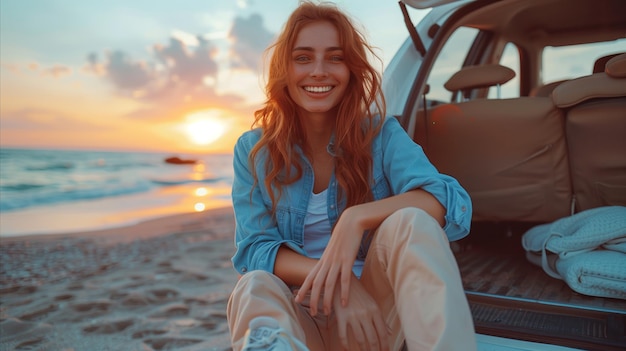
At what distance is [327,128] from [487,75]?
3.95 feet

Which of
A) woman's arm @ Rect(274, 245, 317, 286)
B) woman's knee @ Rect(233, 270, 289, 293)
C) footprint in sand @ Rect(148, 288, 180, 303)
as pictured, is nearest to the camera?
woman's knee @ Rect(233, 270, 289, 293)

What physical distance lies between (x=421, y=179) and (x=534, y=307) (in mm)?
779

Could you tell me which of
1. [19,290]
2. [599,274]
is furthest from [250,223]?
[19,290]

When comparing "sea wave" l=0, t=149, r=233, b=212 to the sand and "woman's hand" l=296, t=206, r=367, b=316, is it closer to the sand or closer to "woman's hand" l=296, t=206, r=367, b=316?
the sand

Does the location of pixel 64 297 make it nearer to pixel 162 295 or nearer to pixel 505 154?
pixel 162 295

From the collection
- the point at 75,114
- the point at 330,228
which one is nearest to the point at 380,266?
the point at 330,228

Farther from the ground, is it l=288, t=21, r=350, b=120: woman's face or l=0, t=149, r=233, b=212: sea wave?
l=288, t=21, r=350, b=120: woman's face

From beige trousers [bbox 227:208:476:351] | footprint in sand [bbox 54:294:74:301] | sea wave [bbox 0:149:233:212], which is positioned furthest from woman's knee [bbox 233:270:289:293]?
sea wave [bbox 0:149:233:212]

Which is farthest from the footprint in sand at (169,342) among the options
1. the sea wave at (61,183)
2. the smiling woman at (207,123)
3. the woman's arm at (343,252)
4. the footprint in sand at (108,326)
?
the smiling woman at (207,123)

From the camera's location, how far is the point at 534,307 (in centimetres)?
190

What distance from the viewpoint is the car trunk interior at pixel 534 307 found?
5.34 ft

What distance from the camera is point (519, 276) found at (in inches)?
94.5

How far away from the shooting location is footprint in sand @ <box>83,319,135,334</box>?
8.49 feet

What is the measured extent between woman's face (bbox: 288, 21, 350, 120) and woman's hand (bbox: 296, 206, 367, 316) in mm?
505
